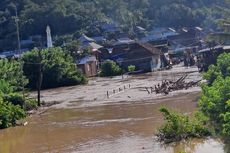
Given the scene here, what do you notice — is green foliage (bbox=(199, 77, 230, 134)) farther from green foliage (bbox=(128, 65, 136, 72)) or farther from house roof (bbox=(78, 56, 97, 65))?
house roof (bbox=(78, 56, 97, 65))

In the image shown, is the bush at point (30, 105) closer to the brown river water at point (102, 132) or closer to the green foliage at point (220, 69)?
the brown river water at point (102, 132)

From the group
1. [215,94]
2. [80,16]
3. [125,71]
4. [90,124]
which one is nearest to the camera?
[215,94]

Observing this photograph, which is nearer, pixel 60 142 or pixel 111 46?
pixel 60 142

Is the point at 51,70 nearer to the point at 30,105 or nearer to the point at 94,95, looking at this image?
the point at 94,95

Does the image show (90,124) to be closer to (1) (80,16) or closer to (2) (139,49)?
(2) (139,49)

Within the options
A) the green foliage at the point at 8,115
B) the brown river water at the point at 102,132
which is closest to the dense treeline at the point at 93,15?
the brown river water at the point at 102,132

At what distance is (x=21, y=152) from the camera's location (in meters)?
20.4

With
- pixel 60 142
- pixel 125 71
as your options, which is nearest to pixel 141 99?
pixel 60 142

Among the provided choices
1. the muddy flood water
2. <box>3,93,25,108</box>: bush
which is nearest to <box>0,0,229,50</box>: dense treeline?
<box>3,93,25,108</box>: bush

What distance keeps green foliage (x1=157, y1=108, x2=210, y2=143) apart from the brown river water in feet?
1.52

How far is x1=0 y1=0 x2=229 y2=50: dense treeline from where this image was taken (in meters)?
80.2

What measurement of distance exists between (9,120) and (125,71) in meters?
30.9

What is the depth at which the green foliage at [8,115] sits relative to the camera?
26031 mm

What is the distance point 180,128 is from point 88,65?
3792 cm
